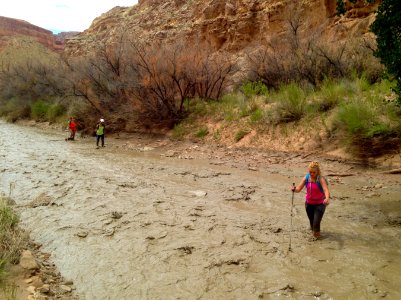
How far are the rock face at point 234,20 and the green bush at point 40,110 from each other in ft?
24.1

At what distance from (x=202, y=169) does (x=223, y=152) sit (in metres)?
2.30

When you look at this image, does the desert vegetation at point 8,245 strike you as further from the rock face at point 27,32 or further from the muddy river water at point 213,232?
the rock face at point 27,32

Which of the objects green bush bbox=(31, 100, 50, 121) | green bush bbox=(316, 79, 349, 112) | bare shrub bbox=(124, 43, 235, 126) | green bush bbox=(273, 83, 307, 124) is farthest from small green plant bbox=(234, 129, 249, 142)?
green bush bbox=(31, 100, 50, 121)

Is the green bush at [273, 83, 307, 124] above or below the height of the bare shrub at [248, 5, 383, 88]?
below

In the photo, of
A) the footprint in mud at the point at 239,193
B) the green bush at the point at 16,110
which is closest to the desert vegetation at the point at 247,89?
the footprint in mud at the point at 239,193

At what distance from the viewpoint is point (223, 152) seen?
13.9 meters

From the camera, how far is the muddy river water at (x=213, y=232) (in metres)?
4.55

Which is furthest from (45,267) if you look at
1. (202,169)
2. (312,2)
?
(312,2)

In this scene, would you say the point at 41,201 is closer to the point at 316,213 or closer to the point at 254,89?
the point at 316,213

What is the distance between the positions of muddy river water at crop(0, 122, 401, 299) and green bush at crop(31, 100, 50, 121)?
19288 millimetres

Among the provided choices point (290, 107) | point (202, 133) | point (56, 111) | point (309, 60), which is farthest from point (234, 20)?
point (290, 107)

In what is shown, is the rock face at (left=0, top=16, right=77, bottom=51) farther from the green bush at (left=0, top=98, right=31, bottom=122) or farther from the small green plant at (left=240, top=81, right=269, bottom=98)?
the small green plant at (left=240, top=81, right=269, bottom=98)

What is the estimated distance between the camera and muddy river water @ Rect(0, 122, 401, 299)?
4547 mm

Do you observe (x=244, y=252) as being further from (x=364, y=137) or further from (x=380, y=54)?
(x=364, y=137)
